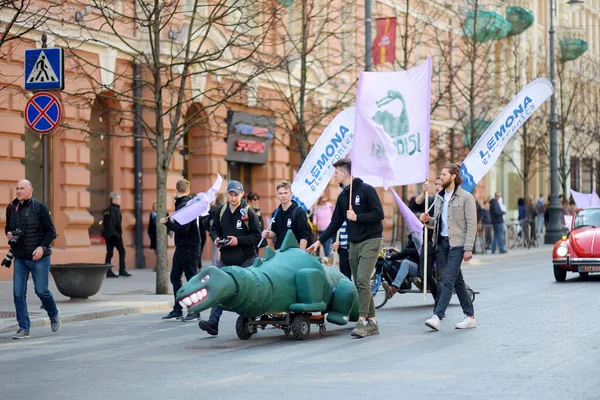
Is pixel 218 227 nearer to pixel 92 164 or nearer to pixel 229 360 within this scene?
pixel 229 360

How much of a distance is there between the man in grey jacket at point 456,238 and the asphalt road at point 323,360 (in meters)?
0.26

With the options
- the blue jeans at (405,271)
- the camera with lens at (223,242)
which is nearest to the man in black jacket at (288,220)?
the camera with lens at (223,242)

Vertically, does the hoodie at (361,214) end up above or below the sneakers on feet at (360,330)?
above

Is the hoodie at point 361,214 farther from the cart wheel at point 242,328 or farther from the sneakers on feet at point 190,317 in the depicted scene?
the sneakers on feet at point 190,317

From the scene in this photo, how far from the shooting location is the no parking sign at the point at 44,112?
16000 mm

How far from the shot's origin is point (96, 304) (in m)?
17.8

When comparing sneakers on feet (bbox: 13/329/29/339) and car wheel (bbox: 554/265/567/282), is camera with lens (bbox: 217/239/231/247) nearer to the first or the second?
sneakers on feet (bbox: 13/329/29/339)

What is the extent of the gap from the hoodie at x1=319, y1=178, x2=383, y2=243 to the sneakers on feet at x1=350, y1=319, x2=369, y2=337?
3.04 ft

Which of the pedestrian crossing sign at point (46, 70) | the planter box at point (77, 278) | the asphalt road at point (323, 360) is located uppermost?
the pedestrian crossing sign at point (46, 70)

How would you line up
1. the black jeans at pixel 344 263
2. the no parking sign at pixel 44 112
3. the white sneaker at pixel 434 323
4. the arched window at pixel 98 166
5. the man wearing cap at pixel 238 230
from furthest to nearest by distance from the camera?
1. the arched window at pixel 98 166
2. the black jeans at pixel 344 263
3. the no parking sign at pixel 44 112
4. the man wearing cap at pixel 238 230
5. the white sneaker at pixel 434 323

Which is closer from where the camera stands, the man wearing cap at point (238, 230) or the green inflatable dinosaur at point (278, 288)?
the green inflatable dinosaur at point (278, 288)

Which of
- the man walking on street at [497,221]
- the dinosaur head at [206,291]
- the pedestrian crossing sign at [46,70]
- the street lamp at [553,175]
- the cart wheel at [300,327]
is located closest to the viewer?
the dinosaur head at [206,291]

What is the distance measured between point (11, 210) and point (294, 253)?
3.49 metres

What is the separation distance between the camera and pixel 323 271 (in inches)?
517
